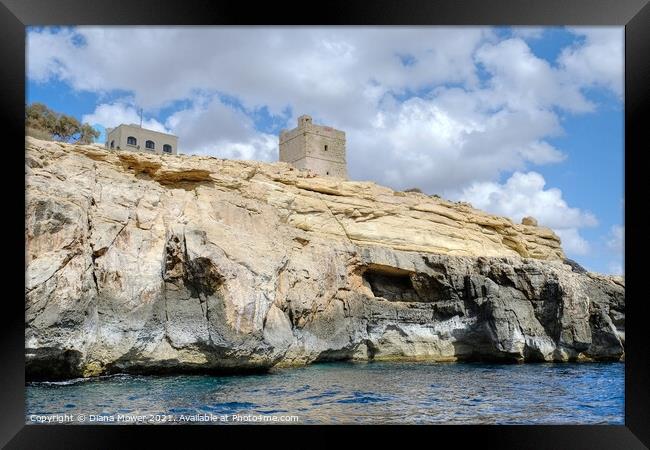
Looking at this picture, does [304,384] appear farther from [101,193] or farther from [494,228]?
[494,228]

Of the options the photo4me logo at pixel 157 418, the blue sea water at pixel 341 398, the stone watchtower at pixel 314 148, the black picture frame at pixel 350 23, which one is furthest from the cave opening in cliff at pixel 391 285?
the black picture frame at pixel 350 23

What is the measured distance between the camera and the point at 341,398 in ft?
35.9

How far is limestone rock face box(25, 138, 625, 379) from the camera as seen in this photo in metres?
11.4

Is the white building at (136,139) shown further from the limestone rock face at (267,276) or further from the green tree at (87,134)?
the limestone rock face at (267,276)

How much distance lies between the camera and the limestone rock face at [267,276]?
1143 cm

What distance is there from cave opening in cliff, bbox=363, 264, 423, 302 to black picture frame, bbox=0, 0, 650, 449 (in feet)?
42.2

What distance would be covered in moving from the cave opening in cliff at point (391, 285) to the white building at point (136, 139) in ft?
40.0

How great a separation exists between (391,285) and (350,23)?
46.9 ft

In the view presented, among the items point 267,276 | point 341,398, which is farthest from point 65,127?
point 341,398

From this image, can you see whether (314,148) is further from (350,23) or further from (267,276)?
(350,23)

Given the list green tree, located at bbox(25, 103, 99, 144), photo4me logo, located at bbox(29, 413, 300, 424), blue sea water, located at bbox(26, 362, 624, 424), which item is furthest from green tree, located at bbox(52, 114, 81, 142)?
photo4me logo, located at bbox(29, 413, 300, 424)
